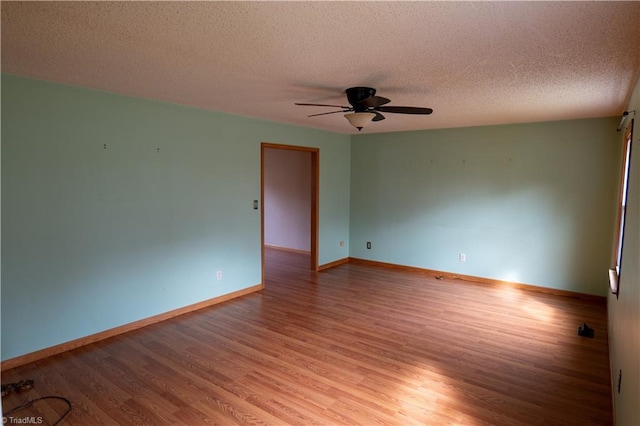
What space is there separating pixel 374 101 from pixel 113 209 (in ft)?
8.05

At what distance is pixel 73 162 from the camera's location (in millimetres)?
3088

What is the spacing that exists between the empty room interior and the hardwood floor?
21mm

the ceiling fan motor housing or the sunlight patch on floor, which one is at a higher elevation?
the ceiling fan motor housing

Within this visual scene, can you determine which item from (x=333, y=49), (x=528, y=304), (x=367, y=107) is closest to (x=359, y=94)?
(x=367, y=107)

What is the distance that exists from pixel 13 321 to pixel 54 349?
40 centimetres

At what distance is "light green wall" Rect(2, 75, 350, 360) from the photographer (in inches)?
112

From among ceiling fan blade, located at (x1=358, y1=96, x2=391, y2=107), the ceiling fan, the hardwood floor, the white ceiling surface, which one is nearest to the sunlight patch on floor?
the hardwood floor

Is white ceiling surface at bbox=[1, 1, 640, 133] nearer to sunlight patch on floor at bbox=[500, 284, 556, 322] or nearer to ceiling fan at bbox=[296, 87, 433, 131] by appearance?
ceiling fan at bbox=[296, 87, 433, 131]

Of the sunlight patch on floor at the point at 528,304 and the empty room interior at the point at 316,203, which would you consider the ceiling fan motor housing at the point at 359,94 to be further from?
the sunlight patch on floor at the point at 528,304

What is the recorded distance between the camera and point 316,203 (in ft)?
18.9

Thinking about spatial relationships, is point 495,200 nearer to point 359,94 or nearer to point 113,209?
point 359,94

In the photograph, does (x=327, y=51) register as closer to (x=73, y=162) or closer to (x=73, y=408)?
(x=73, y=162)

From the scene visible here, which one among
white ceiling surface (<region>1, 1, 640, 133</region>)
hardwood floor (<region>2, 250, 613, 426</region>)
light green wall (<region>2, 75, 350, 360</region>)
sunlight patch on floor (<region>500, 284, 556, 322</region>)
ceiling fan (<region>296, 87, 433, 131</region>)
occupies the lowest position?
hardwood floor (<region>2, 250, 613, 426</region>)

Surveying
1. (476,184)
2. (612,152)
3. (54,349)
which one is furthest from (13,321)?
(612,152)
